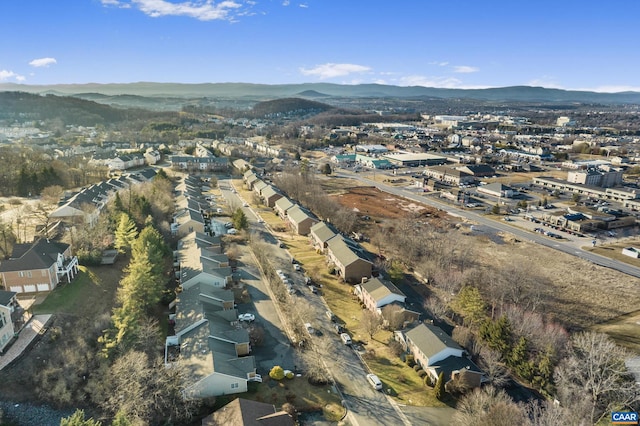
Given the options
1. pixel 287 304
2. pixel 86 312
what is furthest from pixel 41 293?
pixel 287 304

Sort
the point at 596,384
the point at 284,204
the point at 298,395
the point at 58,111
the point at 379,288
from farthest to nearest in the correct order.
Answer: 1. the point at 58,111
2. the point at 284,204
3. the point at 379,288
4. the point at 596,384
5. the point at 298,395

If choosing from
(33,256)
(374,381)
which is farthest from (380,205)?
(33,256)

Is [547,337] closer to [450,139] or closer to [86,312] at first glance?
[86,312]

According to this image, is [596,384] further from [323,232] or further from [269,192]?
[269,192]

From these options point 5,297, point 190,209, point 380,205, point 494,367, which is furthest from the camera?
point 380,205

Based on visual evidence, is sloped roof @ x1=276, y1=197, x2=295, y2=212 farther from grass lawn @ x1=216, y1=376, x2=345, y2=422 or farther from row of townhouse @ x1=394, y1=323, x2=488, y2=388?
grass lawn @ x1=216, y1=376, x2=345, y2=422

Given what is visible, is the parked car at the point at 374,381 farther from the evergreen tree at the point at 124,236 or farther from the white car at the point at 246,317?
the evergreen tree at the point at 124,236
